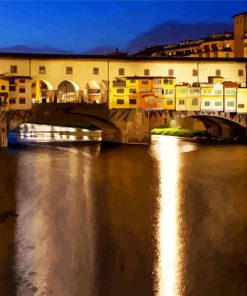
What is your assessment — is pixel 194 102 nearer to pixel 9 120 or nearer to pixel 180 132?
pixel 180 132

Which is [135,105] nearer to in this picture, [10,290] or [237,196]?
[237,196]

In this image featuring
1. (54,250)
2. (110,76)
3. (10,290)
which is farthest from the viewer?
Answer: (110,76)

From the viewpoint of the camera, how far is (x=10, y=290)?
9078 mm

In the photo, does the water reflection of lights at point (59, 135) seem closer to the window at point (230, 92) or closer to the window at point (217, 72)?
the window at point (217, 72)

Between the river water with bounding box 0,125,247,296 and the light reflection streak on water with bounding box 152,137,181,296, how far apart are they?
0.02 metres

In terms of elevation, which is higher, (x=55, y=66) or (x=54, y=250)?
(x=55, y=66)

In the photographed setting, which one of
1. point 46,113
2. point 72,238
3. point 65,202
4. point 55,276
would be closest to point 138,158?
point 46,113

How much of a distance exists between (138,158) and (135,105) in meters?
8.70

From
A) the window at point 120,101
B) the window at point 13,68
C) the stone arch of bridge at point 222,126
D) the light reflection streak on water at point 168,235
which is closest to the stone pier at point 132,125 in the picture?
the window at point 120,101

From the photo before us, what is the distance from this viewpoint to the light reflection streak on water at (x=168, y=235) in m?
9.54

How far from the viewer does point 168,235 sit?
12.6m

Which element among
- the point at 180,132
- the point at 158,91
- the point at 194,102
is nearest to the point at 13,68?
the point at 158,91

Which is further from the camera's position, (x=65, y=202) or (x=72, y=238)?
(x=65, y=202)

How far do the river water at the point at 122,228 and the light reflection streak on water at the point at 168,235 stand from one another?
0.7 inches
